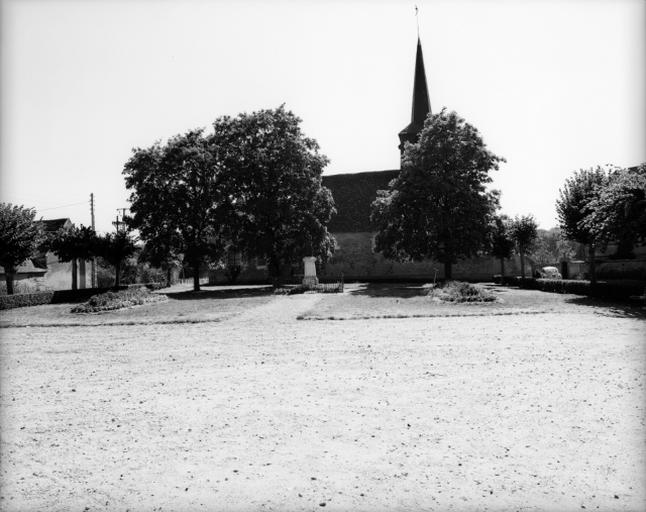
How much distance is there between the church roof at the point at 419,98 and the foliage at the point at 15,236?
31.8m

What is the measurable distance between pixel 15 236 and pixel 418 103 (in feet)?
116

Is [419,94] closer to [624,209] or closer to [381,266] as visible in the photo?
[381,266]

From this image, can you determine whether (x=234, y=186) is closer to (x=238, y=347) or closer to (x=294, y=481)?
(x=238, y=347)

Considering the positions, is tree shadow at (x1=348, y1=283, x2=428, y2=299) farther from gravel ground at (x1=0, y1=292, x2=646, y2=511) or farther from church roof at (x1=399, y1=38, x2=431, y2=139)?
church roof at (x1=399, y1=38, x2=431, y2=139)

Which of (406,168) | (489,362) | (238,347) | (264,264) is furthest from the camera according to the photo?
(264,264)

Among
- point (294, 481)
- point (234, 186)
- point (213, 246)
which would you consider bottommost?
point (294, 481)

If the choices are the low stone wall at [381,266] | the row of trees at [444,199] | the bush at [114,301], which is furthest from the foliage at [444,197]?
the bush at [114,301]

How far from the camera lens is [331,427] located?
5.26 meters

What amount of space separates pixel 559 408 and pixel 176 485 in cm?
459

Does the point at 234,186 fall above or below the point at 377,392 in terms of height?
above

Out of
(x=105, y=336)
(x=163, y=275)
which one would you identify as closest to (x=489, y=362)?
(x=105, y=336)

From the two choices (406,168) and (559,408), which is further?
(406,168)

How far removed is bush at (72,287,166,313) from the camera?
1966 centimetres

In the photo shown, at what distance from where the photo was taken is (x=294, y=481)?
401cm
